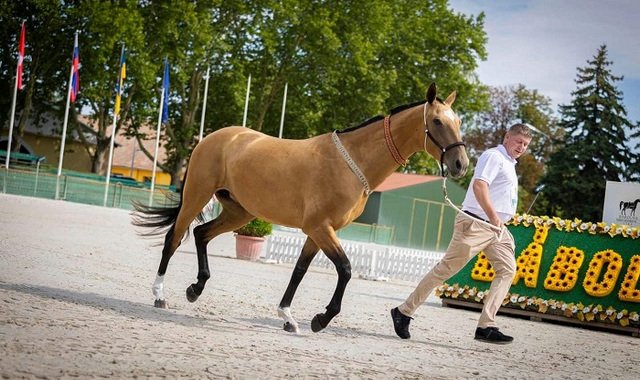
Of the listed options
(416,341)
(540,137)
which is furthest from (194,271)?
(540,137)

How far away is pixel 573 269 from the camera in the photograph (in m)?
13.2

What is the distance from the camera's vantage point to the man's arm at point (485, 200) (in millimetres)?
8305

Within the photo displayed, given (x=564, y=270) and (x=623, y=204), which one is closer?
(x=564, y=270)

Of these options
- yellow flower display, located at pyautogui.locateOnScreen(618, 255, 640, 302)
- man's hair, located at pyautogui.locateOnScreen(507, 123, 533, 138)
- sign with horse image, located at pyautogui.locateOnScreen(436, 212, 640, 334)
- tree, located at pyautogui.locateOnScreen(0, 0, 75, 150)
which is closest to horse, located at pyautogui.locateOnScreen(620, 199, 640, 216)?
sign with horse image, located at pyautogui.locateOnScreen(436, 212, 640, 334)

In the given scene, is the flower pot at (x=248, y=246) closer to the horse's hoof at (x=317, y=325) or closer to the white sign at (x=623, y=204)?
the white sign at (x=623, y=204)

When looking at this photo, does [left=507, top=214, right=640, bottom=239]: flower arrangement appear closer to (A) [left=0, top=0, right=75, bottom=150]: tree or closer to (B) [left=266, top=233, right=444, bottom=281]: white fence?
(B) [left=266, top=233, right=444, bottom=281]: white fence

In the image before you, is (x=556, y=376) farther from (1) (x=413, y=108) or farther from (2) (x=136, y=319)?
(2) (x=136, y=319)

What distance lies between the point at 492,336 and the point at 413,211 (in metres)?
41.1

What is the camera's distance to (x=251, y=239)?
63.6ft

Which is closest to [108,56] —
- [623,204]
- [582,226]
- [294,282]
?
[623,204]

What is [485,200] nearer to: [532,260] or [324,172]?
[324,172]

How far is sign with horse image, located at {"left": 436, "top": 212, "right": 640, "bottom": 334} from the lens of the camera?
12766 mm

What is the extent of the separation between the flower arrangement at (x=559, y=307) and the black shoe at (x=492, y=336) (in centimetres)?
486

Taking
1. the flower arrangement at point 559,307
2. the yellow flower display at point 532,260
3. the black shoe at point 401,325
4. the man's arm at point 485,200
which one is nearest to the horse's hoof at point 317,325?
the black shoe at point 401,325
